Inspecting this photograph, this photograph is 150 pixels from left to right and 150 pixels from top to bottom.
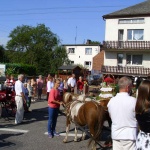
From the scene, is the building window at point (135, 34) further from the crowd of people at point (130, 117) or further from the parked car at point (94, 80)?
the crowd of people at point (130, 117)

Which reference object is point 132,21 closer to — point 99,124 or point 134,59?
point 134,59

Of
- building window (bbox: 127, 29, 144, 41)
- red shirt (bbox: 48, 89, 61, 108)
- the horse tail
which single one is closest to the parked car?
building window (bbox: 127, 29, 144, 41)

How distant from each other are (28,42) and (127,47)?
142ft

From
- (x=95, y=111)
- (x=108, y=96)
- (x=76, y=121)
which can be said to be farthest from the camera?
(x=108, y=96)

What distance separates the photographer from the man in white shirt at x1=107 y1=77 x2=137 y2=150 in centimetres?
433

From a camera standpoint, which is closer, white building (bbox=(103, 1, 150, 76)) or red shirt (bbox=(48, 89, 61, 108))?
red shirt (bbox=(48, 89, 61, 108))

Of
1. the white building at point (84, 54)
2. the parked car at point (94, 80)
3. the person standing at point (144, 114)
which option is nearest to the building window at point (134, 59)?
the parked car at point (94, 80)

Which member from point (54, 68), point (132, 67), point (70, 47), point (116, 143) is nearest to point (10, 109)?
point (116, 143)

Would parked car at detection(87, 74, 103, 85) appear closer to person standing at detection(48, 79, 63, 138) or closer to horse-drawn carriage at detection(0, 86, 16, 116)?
horse-drawn carriage at detection(0, 86, 16, 116)

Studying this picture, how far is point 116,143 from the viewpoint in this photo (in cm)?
443

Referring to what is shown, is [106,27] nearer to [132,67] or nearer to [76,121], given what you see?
[132,67]

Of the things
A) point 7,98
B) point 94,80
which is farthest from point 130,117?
point 94,80

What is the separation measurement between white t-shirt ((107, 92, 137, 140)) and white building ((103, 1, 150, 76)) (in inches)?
1243

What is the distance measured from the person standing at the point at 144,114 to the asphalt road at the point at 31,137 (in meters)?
4.34
